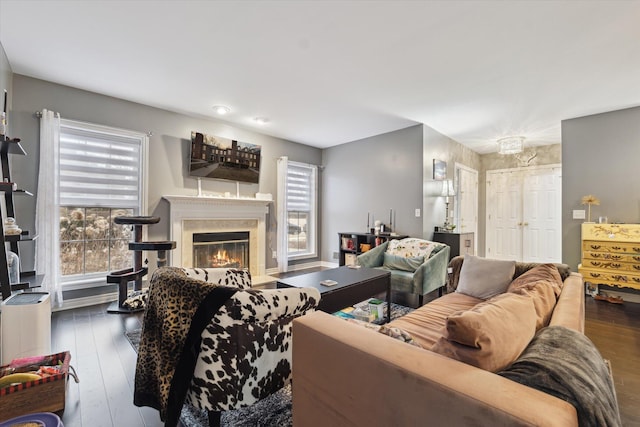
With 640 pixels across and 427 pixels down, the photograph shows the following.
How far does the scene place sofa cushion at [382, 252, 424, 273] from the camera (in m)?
3.41

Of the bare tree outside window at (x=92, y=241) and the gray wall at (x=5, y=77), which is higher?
the gray wall at (x=5, y=77)

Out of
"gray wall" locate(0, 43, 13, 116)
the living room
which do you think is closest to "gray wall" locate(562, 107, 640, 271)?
the living room

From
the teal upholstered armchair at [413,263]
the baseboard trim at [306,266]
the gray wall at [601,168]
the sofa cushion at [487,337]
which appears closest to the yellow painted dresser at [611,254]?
the gray wall at [601,168]

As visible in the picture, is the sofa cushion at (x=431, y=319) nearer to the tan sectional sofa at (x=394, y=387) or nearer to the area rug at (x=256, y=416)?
the tan sectional sofa at (x=394, y=387)

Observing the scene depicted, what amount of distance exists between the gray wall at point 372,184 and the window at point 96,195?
3421 mm

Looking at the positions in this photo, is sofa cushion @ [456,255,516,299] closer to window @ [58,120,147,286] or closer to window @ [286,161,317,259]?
window @ [286,161,317,259]

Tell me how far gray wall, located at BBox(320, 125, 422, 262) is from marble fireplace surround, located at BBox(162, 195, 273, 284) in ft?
5.07

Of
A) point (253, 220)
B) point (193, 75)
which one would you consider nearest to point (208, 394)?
point (193, 75)

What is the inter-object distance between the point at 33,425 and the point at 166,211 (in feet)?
9.73

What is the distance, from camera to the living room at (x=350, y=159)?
3.01 m

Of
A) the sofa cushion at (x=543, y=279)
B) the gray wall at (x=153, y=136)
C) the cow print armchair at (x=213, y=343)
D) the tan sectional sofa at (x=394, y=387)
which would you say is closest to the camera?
the tan sectional sofa at (x=394, y=387)

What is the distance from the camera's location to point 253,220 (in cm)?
479

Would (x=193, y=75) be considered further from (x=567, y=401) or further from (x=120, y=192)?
(x=567, y=401)

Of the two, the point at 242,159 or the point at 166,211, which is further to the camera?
the point at 242,159
